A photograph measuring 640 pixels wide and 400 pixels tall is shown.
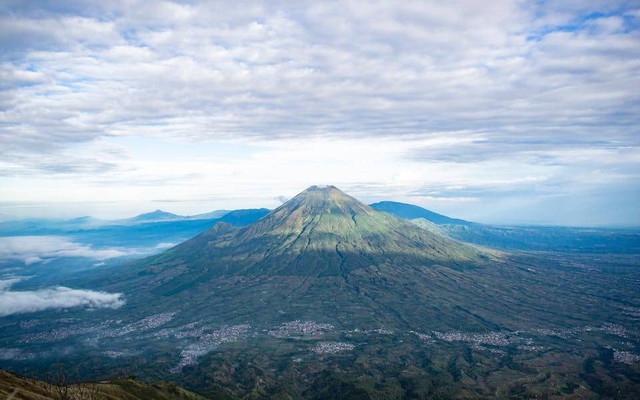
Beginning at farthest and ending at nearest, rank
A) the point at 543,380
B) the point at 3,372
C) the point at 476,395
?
the point at 543,380
the point at 476,395
the point at 3,372

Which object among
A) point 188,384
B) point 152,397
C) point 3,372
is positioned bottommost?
point 188,384

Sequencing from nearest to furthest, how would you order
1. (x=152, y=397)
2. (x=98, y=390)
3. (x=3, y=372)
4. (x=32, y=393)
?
(x=32, y=393) → (x=3, y=372) → (x=98, y=390) → (x=152, y=397)

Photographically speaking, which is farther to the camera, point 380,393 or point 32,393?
point 380,393

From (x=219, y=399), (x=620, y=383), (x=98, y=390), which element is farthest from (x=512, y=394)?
(x=98, y=390)

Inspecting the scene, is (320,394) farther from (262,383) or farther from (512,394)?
(512,394)

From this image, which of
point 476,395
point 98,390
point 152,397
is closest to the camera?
point 98,390

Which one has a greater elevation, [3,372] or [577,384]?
[3,372]

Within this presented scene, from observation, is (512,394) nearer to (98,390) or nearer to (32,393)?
(98,390)

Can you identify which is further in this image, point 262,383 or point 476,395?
point 262,383

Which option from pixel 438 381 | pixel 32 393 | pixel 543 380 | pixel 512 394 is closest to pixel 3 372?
pixel 32 393
